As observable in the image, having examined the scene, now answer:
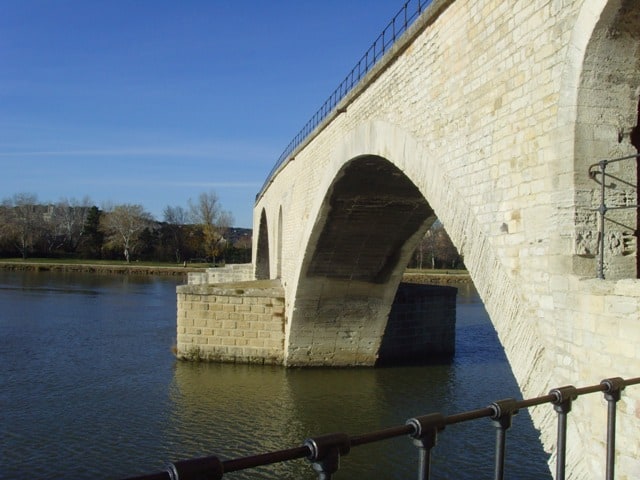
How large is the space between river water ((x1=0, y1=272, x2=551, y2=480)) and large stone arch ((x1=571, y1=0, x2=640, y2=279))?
4.95m

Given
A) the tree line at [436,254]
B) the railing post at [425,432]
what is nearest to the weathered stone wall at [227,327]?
the railing post at [425,432]

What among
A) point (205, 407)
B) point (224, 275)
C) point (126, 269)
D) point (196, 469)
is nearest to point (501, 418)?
point (196, 469)

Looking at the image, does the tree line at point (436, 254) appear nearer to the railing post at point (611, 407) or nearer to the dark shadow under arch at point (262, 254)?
the dark shadow under arch at point (262, 254)

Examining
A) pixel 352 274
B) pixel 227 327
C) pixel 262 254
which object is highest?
pixel 262 254

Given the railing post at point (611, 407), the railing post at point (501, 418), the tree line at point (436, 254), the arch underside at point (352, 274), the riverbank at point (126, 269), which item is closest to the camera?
the railing post at point (501, 418)

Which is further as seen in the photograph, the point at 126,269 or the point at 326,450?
the point at 126,269

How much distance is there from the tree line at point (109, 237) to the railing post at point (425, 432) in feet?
196

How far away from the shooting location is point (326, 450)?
6.84 ft

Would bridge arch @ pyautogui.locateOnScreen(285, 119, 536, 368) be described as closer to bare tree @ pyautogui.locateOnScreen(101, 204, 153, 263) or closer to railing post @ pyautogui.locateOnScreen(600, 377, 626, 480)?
railing post @ pyautogui.locateOnScreen(600, 377, 626, 480)

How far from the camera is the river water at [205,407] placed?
9070 mm

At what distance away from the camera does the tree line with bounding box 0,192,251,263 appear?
59906mm

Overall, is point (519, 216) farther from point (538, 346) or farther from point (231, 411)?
point (231, 411)

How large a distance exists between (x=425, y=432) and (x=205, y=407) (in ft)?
33.6

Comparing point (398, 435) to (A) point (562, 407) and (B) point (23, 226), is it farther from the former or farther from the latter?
(B) point (23, 226)
